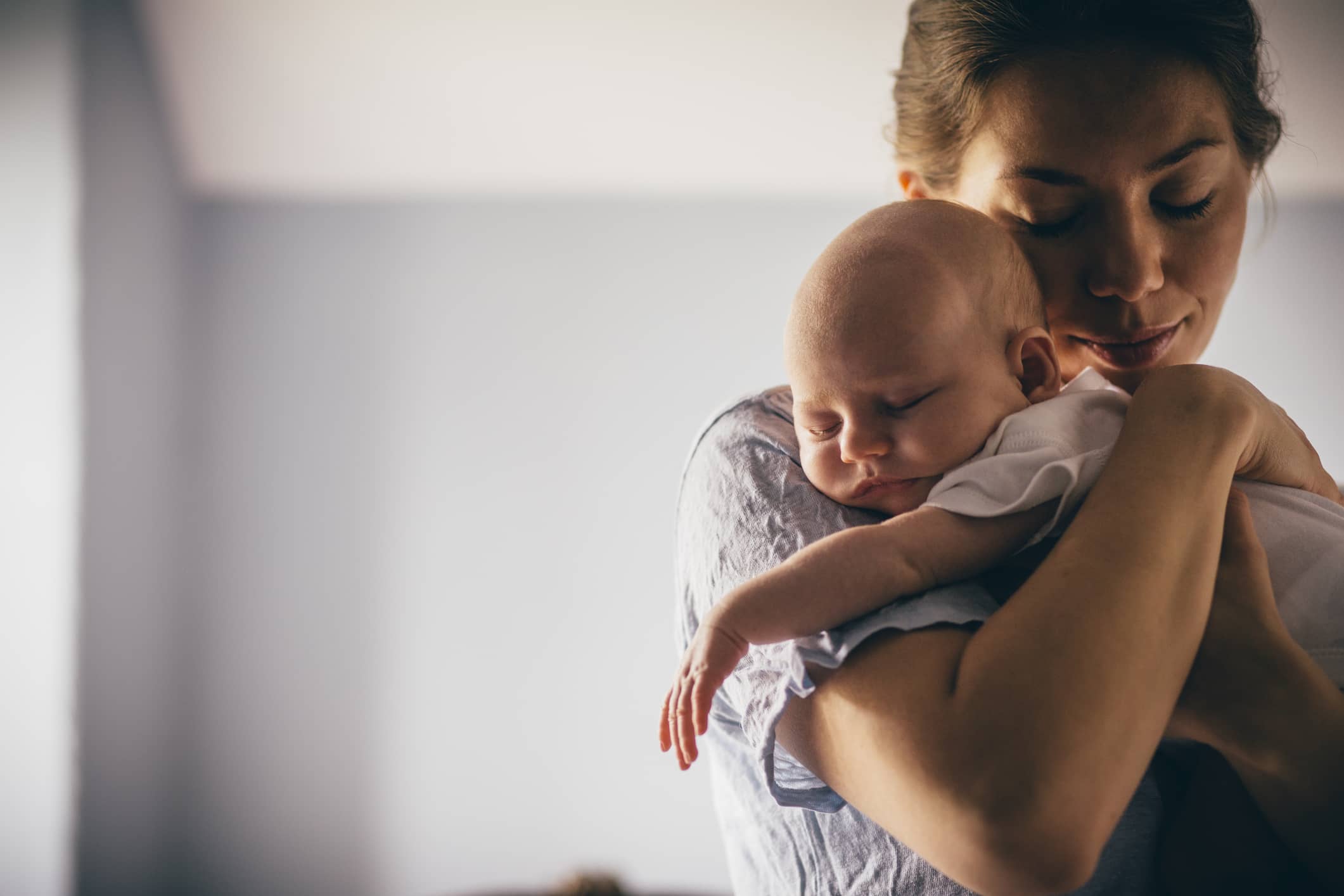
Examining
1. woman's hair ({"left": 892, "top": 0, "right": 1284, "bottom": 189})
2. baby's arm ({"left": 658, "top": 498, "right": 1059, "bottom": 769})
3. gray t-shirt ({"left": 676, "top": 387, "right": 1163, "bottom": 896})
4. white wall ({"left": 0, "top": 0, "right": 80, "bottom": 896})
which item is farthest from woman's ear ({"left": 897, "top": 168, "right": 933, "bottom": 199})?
white wall ({"left": 0, "top": 0, "right": 80, "bottom": 896})

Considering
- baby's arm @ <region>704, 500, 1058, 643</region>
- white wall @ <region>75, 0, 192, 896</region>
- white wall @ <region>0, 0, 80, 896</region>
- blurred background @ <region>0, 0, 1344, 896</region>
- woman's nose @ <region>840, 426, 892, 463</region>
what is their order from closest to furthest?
1. baby's arm @ <region>704, 500, 1058, 643</region>
2. woman's nose @ <region>840, 426, 892, 463</region>
3. white wall @ <region>0, 0, 80, 896</region>
4. white wall @ <region>75, 0, 192, 896</region>
5. blurred background @ <region>0, 0, 1344, 896</region>

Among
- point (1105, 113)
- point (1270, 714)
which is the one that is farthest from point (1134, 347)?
point (1270, 714)

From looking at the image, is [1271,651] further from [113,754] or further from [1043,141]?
[113,754]

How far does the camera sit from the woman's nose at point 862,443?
30.8 inches

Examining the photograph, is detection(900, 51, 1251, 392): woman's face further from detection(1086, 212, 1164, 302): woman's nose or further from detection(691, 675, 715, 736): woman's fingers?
detection(691, 675, 715, 736): woman's fingers

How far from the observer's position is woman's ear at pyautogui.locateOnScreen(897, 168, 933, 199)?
3.54 feet

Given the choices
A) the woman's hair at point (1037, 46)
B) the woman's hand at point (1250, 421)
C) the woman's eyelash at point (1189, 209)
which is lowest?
the woman's hand at point (1250, 421)

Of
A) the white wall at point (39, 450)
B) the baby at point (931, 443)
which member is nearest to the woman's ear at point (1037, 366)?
the baby at point (931, 443)

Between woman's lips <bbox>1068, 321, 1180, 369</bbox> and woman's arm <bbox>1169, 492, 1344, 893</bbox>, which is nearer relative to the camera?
woman's arm <bbox>1169, 492, 1344, 893</bbox>

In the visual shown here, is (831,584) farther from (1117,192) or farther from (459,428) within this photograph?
(459,428)

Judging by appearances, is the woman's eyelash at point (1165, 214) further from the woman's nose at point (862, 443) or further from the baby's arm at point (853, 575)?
the baby's arm at point (853, 575)

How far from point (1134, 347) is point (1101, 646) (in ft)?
1.78

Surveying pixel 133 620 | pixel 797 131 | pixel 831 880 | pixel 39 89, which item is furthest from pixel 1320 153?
pixel 133 620

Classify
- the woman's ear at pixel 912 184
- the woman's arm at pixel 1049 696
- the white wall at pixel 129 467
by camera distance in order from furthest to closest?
the white wall at pixel 129 467 → the woman's ear at pixel 912 184 → the woman's arm at pixel 1049 696
